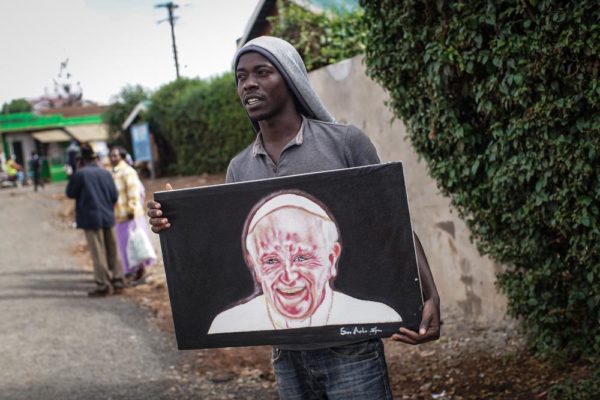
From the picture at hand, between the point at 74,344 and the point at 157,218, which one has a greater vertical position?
the point at 157,218

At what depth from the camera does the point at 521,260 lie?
4.32 m

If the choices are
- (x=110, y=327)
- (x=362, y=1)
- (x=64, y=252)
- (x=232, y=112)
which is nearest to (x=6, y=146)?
(x=232, y=112)

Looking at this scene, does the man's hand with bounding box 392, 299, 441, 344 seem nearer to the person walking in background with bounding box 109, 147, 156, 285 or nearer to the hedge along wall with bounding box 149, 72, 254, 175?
the person walking in background with bounding box 109, 147, 156, 285

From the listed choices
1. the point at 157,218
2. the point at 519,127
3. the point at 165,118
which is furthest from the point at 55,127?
the point at 157,218

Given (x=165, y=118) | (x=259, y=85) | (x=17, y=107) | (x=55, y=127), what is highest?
(x=17, y=107)

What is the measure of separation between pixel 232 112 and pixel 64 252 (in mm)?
10821

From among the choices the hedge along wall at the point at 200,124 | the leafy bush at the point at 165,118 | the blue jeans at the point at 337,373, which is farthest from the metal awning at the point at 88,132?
the blue jeans at the point at 337,373

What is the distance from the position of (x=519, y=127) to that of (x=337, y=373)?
6.89 feet

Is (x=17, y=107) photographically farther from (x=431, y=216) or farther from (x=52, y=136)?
(x=431, y=216)

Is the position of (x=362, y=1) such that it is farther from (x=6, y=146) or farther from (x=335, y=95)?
(x=6, y=146)

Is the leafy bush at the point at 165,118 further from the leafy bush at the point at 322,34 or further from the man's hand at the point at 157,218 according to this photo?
the man's hand at the point at 157,218

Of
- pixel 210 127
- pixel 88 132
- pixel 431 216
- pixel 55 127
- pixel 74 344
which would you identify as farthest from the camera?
pixel 55 127

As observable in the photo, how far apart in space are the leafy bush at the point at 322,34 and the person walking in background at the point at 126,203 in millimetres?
3115
